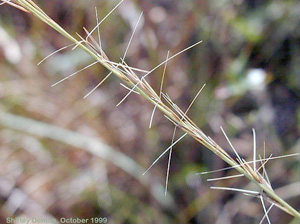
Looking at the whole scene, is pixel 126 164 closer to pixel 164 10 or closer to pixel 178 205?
pixel 178 205

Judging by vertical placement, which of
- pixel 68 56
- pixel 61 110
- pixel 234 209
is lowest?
pixel 234 209

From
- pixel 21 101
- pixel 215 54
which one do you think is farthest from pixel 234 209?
pixel 21 101

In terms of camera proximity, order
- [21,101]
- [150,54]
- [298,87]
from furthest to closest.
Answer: [21,101], [298,87], [150,54]

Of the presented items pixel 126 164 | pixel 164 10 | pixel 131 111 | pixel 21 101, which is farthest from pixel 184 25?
pixel 21 101

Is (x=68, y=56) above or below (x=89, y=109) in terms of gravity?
above

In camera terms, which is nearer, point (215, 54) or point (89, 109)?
point (215, 54)

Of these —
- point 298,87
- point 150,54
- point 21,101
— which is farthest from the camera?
point 21,101
